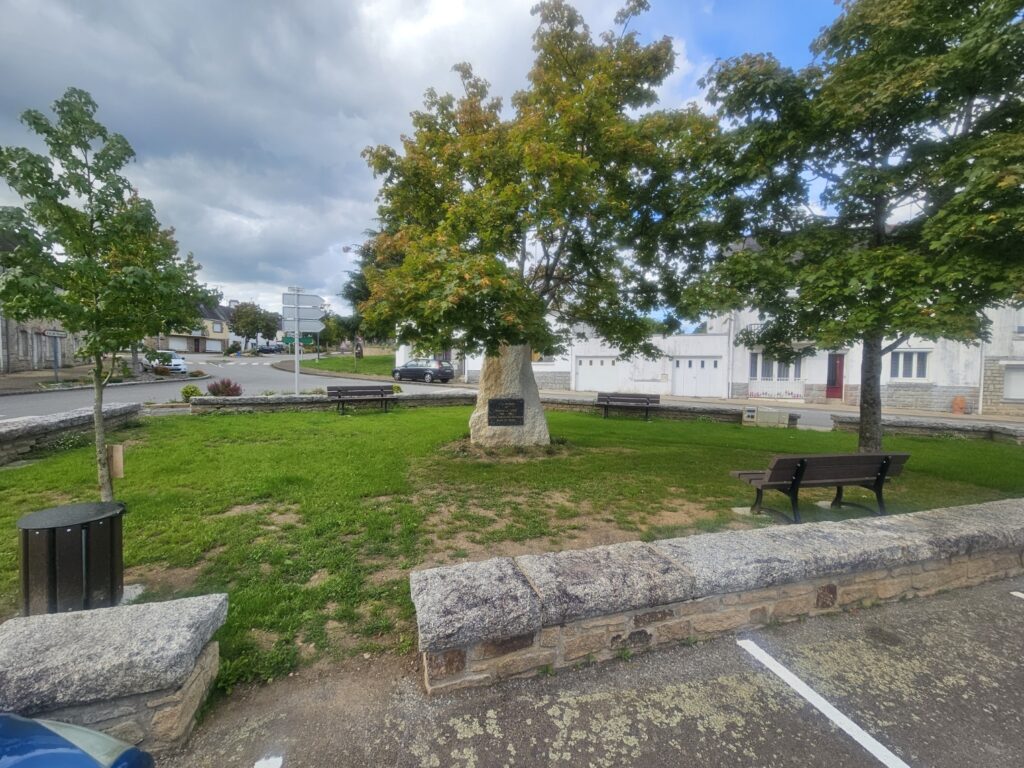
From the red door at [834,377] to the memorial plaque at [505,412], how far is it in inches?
759

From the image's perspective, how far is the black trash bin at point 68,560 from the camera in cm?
245

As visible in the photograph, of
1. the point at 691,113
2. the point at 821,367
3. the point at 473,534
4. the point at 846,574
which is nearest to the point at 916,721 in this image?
the point at 846,574

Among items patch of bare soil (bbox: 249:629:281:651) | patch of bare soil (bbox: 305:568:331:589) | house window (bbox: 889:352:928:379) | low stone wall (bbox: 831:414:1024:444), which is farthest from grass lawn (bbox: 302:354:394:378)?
patch of bare soil (bbox: 249:629:281:651)

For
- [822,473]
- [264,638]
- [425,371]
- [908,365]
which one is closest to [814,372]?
[908,365]

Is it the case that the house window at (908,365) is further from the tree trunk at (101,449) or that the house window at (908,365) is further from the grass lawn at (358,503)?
the tree trunk at (101,449)

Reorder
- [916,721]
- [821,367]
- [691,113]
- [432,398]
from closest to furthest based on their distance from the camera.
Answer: [916,721] → [691,113] → [432,398] → [821,367]

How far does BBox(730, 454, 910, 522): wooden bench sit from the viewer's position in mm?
4539

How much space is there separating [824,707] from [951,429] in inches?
517

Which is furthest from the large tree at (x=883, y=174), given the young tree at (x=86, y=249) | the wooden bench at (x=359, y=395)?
the wooden bench at (x=359, y=395)

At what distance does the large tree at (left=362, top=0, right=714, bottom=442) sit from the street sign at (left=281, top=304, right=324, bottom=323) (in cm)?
644

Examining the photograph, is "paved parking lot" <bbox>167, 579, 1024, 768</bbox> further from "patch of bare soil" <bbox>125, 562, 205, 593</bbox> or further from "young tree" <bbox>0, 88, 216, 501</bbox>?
"young tree" <bbox>0, 88, 216, 501</bbox>

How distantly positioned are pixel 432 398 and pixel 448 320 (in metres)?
9.90

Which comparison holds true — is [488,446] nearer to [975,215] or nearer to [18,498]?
[18,498]

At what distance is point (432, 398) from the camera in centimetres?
1511
